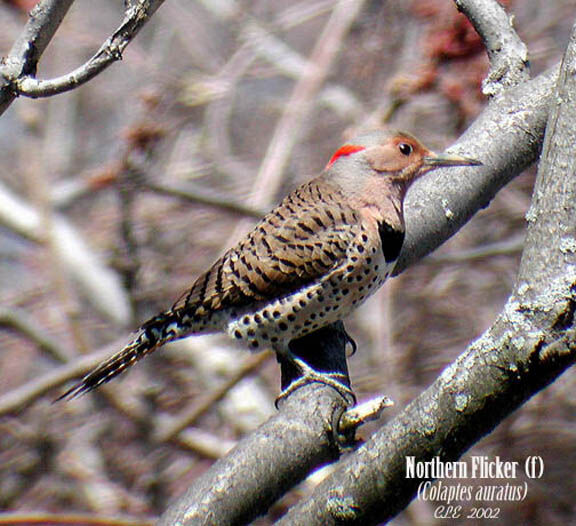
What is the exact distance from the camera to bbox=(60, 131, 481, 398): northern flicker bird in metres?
3.14

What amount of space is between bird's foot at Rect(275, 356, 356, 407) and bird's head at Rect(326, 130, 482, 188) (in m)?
0.95

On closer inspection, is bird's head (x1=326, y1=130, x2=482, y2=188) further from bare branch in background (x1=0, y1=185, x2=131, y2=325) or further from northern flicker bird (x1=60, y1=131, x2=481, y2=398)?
bare branch in background (x1=0, y1=185, x2=131, y2=325)

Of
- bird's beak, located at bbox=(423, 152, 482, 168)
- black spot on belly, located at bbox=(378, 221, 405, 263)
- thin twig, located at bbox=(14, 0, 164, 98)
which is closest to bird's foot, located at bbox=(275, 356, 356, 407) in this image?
black spot on belly, located at bbox=(378, 221, 405, 263)

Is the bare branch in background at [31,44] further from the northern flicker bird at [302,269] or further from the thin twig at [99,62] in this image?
the northern flicker bird at [302,269]

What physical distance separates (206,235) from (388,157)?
2.70m

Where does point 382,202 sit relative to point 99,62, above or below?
below

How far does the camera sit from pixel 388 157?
11.6 ft

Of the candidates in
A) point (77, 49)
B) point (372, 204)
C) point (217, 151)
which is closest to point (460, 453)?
point (372, 204)

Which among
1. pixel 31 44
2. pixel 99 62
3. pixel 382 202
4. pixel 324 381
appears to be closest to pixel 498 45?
pixel 382 202

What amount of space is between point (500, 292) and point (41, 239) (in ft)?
10.1

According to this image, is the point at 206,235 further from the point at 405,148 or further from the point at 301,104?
the point at 405,148

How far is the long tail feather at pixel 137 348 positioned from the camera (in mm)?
3090

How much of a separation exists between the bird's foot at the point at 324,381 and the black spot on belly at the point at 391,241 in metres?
0.50

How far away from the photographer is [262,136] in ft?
22.1
